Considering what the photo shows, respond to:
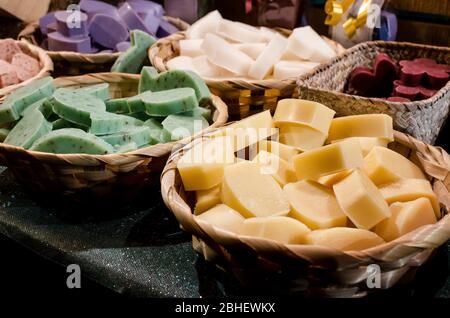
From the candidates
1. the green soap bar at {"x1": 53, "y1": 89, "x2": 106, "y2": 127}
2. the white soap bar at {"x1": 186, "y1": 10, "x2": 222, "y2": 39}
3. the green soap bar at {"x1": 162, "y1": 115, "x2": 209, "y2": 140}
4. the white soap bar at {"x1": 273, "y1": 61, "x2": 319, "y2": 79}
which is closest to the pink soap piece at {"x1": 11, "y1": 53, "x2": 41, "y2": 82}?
the green soap bar at {"x1": 53, "y1": 89, "x2": 106, "y2": 127}

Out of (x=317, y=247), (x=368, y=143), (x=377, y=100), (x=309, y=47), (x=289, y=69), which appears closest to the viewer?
(x=317, y=247)

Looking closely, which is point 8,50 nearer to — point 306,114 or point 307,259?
point 306,114

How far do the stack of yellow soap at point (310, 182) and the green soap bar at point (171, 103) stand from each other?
17 cm

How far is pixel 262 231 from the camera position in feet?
3.03

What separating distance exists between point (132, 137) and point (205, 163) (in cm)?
29

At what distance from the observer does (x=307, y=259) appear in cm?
81

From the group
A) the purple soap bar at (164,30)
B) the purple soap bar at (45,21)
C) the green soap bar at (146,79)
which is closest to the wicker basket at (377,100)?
the green soap bar at (146,79)

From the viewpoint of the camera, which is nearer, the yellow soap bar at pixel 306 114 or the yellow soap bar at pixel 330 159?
the yellow soap bar at pixel 330 159

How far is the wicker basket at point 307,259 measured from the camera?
0.81m

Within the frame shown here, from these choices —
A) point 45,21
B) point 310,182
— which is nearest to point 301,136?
point 310,182

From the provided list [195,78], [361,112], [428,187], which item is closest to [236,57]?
[195,78]

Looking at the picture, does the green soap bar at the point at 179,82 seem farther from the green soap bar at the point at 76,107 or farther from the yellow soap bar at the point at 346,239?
the yellow soap bar at the point at 346,239
